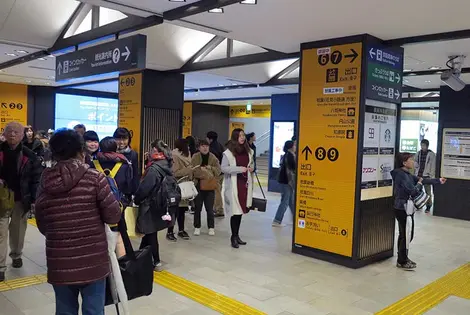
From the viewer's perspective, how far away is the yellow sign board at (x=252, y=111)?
15.8 metres

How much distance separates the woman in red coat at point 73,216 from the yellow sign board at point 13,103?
37.9ft

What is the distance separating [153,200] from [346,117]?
2.47 m

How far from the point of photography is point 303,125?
557 centimetres

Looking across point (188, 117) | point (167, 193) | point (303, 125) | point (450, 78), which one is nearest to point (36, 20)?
point (167, 193)

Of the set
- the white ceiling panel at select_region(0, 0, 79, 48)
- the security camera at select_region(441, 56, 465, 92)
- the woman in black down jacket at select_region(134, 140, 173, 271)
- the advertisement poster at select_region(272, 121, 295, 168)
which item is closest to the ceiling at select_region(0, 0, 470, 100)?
the white ceiling panel at select_region(0, 0, 79, 48)

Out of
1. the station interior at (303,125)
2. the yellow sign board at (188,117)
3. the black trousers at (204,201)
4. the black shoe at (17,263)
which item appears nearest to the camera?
the station interior at (303,125)

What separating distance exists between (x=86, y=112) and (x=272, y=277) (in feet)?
39.3

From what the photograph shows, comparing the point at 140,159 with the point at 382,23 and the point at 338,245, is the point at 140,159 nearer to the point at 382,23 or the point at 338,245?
the point at 338,245

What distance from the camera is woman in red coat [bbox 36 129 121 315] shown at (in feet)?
7.14

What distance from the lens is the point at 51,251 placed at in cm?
223

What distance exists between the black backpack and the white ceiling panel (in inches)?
121

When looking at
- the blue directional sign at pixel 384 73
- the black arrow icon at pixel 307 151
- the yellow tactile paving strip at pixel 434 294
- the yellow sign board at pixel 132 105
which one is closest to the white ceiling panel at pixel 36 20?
the yellow sign board at pixel 132 105

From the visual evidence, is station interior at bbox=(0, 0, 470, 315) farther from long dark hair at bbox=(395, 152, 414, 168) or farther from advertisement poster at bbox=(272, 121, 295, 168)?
advertisement poster at bbox=(272, 121, 295, 168)

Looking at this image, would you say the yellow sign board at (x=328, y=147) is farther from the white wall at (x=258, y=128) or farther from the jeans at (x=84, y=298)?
the white wall at (x=258, y=128)
